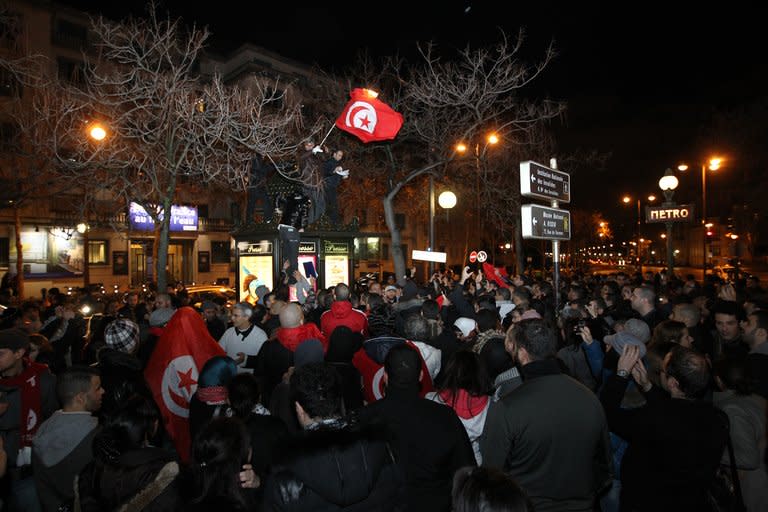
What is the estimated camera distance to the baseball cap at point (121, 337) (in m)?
5.05

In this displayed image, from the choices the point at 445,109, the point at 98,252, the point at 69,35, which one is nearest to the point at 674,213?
the point at 445,109

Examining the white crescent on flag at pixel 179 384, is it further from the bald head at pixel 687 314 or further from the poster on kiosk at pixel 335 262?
the poster on kiosk at pixel 335 262

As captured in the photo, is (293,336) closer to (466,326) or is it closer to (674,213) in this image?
(466,326)

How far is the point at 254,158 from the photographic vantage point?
1416 centimetres

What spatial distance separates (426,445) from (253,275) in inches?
456

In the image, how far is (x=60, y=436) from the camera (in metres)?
3.18

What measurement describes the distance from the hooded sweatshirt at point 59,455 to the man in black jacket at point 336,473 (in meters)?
1.71

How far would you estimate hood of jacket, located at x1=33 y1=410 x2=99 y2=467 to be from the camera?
316cm

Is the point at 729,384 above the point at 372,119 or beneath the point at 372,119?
beneath

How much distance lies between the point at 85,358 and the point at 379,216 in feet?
127

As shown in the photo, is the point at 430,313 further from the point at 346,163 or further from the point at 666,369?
the point at 346,163

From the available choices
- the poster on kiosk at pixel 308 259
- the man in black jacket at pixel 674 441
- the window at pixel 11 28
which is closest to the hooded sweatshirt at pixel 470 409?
the man in black jacket at pixel 674 441

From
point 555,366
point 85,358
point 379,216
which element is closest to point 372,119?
point 85,358

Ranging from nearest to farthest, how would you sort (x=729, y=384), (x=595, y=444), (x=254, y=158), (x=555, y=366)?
(x=595, y=444) → (x=555, y=366) → (x=729, y=384) → (x=254, y=158)
